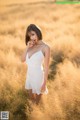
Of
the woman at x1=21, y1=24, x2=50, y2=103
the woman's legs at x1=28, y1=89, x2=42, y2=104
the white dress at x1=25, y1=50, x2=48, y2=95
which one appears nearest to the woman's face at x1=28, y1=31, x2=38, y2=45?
the woman at x1=21, y1=24, x2=50, y2=103

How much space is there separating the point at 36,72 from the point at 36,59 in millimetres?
133

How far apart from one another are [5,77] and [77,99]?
1090 millimetres

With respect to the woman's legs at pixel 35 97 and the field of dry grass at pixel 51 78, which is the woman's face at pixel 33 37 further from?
the field of dry grass at pixel 51 78

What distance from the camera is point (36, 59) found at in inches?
134

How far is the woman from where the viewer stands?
338 cm

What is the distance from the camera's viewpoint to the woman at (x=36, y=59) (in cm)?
338

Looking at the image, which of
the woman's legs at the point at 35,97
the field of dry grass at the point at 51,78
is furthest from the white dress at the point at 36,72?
the field of dry grass at the point at 51,78

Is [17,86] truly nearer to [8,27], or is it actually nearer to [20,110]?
[20,110]

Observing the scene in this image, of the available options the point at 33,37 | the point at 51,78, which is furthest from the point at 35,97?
the point at 51,78

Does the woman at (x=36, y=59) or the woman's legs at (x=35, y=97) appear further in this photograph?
the woman's legs at (x=35, y=97)

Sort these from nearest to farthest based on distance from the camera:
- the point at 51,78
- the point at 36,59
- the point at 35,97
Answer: the point at 36,59, the point at 35,97, the point at 51,78

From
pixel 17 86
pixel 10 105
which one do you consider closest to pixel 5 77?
pixel 17 86

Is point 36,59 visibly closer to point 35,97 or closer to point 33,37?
point 33,37

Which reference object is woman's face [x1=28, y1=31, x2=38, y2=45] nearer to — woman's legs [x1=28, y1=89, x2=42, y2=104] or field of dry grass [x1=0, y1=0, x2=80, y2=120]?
woman's legs [x1=28, y1=89, x2=42, y2=104]
